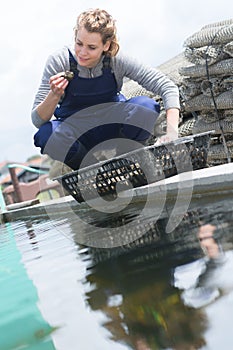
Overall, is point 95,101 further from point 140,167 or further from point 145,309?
point 145,309

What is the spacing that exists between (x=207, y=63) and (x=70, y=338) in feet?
12.7

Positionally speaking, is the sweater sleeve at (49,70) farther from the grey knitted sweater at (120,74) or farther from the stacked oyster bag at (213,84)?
the stacked oyster bag at (213,84)

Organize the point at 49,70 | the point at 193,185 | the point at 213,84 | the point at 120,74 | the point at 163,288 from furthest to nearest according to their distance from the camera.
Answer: the point at 213,84
the point at 120,74
the point at 49,70
the point at 193,185
the point at 163,288

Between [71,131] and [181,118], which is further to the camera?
[181,118]

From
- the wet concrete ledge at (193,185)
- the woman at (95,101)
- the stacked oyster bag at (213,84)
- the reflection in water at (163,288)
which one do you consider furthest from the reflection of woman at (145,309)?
the stacked oyster bag at (213,84)

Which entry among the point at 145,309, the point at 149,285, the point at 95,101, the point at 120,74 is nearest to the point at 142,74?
the point at 120,74

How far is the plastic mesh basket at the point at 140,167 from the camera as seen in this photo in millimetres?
3094

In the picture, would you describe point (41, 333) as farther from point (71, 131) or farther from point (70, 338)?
point (71, 131)

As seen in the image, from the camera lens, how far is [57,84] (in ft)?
9.91

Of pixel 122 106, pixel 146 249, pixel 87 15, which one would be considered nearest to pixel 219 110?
pixel 122 106

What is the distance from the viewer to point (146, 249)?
1.76m

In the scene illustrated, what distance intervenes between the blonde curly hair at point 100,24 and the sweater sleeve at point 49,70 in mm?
185

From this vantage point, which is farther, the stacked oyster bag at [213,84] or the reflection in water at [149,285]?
the stacked oyster bag at [213,84]

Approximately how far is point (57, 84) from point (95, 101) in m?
0.45
